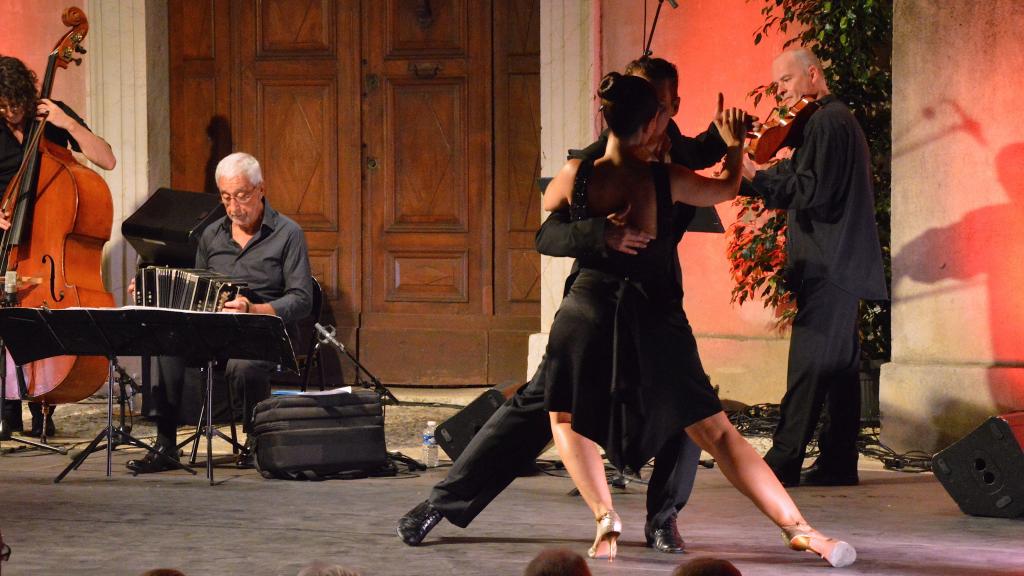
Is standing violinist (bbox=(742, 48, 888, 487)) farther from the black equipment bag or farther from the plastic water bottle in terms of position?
the black equipment bag

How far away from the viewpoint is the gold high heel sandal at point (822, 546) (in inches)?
182

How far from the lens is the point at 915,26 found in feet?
23.6

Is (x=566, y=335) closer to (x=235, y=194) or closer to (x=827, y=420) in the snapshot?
(x=827, y=420)

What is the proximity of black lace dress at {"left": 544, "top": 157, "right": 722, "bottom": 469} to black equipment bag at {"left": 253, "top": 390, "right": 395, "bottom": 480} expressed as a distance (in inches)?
80.3

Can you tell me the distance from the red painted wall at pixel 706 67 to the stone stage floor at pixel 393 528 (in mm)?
2116

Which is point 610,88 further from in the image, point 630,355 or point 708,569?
point 708,569

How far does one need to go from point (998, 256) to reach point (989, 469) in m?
1.81

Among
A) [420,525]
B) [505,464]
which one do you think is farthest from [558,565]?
[420,525]

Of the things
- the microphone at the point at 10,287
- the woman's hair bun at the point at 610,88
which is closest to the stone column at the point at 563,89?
the microphone at the point at 10,287

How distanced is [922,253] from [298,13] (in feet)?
14.4

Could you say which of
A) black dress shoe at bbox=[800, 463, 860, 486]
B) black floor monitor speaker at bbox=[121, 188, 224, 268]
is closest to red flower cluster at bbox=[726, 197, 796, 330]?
black dress shoe at bbox=[800, 463, 860, 486]

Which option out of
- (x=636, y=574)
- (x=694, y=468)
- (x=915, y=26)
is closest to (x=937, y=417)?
(x=915, y=26)

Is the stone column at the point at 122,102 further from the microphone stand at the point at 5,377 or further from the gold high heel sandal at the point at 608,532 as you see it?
the gold high heel sandal at the point at 608,532

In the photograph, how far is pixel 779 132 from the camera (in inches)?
253
